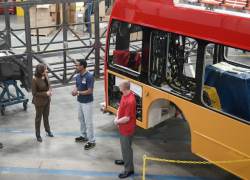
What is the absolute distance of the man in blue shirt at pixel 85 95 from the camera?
640cm

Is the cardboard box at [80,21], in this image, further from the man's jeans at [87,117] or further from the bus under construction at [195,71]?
the man's jeans at [87,117]

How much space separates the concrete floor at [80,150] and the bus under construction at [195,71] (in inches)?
24.5

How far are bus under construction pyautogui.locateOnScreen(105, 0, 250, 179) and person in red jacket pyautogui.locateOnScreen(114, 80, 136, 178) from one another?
2.57 feet

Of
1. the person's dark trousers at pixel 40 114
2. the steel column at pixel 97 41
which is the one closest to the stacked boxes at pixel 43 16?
the steel column at pixel 97 41

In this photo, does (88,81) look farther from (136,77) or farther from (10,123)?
(10,123)

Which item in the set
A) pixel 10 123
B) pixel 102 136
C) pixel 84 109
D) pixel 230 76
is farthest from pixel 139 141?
pixel 10 123

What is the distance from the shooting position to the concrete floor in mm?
5969

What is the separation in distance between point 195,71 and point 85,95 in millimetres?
2105

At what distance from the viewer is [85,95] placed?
6.46m

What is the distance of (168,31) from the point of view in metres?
5.61

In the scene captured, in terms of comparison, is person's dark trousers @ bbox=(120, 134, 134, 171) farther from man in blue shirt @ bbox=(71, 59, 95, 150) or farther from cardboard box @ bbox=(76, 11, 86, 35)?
cardboard box @ bbox=(76, 11, 86, 35)

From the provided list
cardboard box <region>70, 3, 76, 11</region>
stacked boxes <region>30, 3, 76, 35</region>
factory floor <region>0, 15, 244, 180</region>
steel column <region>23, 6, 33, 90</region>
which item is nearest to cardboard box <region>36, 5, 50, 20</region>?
stacked boxes <region>30, 3, 76, 35</region>

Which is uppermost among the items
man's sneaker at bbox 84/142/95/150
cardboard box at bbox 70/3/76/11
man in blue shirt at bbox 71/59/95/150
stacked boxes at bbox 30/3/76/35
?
cardboard box at bbox 70/3/76/11

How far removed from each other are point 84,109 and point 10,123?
7.27ft
